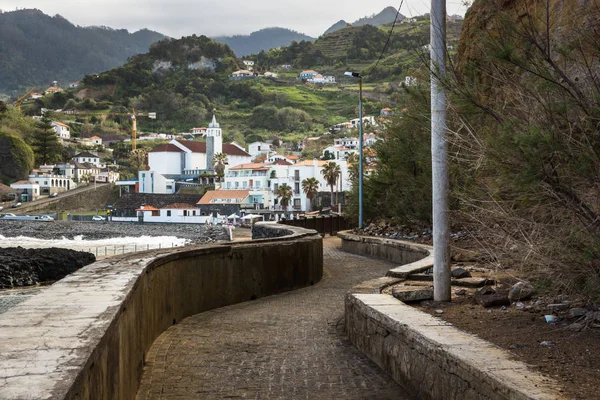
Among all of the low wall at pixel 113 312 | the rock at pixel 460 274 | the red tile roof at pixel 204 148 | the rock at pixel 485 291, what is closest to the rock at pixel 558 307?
the rock at pixel 485 291

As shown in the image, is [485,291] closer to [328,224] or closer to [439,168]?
[439,168]

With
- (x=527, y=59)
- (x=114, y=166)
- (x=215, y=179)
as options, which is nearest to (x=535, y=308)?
(x=527, y=59)

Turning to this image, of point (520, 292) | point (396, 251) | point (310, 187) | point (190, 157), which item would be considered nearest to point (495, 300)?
point (520, 292)

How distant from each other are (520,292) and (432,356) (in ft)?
8.69

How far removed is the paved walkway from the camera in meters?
6.27

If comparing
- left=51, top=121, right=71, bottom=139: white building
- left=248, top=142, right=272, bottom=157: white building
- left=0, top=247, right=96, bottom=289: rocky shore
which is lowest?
left=0, top=247, right=96, bottom=289: rocky shore

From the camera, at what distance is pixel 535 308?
23.7 ft

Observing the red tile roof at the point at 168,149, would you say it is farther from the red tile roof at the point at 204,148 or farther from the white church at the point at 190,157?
the red tile roof at the point at 204,148

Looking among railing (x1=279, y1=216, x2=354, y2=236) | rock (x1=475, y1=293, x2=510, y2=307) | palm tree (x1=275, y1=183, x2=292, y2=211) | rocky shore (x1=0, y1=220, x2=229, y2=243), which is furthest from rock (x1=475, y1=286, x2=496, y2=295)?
palm tree (x1=275, y1=183, x2=292, y2=211)

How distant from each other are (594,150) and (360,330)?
346 cm

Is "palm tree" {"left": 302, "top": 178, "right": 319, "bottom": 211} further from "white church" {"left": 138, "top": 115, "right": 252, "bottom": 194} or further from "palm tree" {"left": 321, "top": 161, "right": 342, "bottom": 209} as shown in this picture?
"white church" {"left": 138, "top": 115, "right": 252, "bottom": 194}

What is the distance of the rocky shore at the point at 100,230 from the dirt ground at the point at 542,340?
6569 cm

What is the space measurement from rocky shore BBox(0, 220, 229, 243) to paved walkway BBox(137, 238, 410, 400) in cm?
6268

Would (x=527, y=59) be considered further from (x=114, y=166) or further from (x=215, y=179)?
(x=114, y=166)
